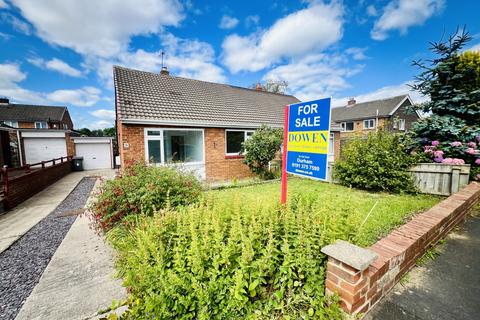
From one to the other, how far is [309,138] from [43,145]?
78.8 feet

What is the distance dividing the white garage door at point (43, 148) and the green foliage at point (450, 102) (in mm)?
25435

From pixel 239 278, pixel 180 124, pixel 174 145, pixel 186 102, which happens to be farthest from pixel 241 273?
pixel 186 102

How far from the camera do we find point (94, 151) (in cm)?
1742

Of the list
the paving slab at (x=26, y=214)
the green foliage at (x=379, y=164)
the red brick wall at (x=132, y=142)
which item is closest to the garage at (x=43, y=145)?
the paving slab at (x=26, y=214)

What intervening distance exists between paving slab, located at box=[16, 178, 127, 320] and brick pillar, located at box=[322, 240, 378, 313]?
7.81 feet

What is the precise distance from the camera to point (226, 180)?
384 inches

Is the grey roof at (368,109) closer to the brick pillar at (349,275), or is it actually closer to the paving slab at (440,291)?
the paving slab at (440,291)

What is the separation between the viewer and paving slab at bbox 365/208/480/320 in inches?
71.9

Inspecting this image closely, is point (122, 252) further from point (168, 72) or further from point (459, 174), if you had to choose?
point (168, 72)

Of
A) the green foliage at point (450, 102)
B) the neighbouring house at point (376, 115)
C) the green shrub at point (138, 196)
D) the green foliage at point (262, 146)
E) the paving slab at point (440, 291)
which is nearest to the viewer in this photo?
the paving slab at point (440, 291)

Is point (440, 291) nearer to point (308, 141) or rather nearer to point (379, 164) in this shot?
point (308, 141)

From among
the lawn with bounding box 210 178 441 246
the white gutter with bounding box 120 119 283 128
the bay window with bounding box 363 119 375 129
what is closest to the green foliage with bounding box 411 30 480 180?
the lawn with bounding box 210 178 441 246

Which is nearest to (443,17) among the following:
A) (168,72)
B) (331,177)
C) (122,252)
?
(331,177)

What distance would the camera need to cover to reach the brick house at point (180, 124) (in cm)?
805
